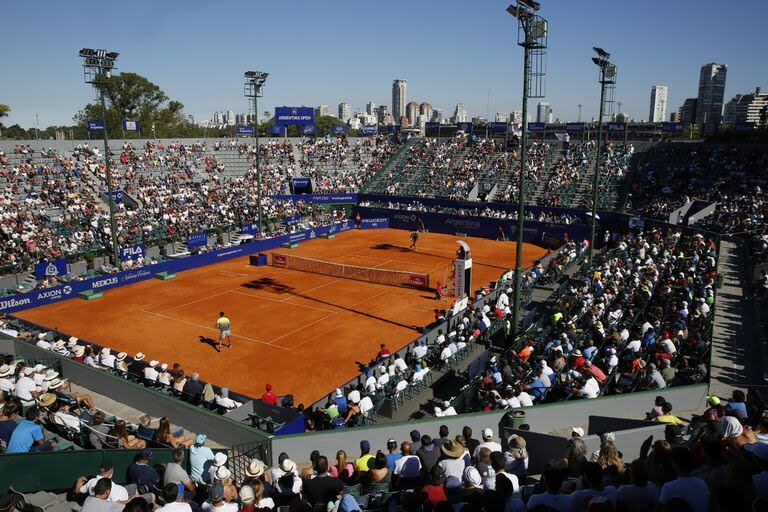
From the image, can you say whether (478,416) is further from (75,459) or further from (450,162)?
(450,162)

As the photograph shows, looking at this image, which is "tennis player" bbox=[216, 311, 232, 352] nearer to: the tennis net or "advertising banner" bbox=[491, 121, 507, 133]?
the tennis net

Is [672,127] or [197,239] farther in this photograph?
[672,127]

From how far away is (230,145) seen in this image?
6231 centimetres

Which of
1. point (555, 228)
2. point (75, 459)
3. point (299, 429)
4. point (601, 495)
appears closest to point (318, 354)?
point (299, 429)

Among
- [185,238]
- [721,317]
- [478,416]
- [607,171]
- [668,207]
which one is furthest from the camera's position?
[607,171]

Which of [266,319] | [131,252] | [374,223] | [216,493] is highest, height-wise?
[216,493]

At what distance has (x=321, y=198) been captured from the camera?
187 ft

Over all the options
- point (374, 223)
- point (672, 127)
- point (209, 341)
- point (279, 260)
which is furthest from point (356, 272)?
point (672, 127)

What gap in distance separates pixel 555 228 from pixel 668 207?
8.38 m

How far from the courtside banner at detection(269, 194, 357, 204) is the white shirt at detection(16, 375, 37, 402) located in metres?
43.0

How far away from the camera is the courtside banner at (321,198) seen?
55.9 m

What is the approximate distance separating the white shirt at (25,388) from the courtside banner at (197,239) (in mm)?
28668

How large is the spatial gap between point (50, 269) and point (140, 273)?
4.87 m

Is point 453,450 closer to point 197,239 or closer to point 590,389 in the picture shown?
point 590,389
